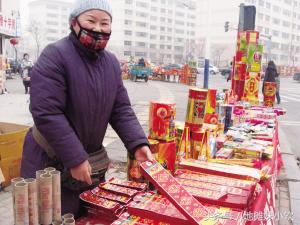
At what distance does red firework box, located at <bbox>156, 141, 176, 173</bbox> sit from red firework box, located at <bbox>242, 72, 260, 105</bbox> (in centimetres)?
444

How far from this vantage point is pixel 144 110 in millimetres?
10805

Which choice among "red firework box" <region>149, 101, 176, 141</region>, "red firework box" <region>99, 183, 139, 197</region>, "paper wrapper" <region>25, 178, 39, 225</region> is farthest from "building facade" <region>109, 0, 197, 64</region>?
"paper wrapper" <region>25, 178, 39, 225</region>

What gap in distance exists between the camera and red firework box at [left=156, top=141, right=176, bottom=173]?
2527 mm

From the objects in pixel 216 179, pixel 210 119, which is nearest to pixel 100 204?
pixel 216 179

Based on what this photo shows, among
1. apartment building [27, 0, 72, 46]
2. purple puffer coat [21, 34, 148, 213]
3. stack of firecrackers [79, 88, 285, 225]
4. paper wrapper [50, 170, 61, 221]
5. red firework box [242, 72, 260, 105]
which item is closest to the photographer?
paper wrapper [50, 170, 61, 221]

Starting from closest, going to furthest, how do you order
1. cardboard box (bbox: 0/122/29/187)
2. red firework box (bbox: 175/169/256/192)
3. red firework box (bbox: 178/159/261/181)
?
1. red firework box (bbox: 175/169/256/192)
2. red firework box (bbox: 178/159/261/181)
3. cardboard box (bbox: 0/122/29/187)

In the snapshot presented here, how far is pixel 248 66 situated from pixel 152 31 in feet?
283

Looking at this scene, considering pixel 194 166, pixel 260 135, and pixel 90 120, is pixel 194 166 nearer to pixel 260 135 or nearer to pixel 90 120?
pixel 90 120

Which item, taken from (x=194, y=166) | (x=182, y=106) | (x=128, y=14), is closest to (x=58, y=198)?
(x=194, y=166)

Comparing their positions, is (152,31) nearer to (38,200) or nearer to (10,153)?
(10,153)

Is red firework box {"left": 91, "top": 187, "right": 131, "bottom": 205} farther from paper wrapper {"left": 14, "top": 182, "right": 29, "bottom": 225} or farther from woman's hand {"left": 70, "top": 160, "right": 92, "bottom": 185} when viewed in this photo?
paper wrapper {"left": 14, "top": 182, "right": 29, "bottom": 225}

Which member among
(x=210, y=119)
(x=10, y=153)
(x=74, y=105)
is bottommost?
(x=10, y=153)

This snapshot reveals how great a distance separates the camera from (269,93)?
6.64 metres

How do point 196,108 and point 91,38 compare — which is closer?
point 91,38
